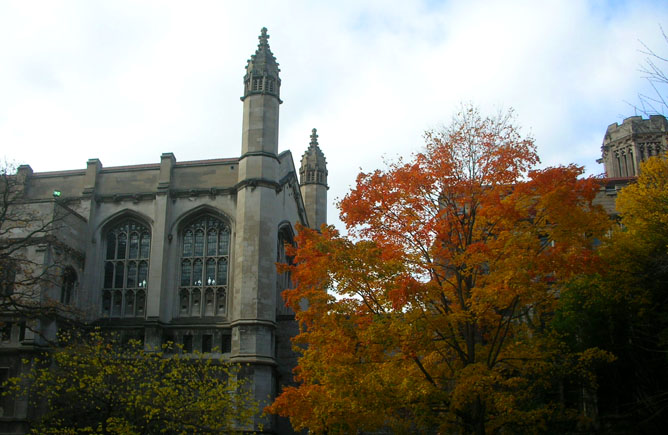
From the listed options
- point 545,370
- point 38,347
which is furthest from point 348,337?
point 38,347

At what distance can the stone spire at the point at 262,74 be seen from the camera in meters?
34.6

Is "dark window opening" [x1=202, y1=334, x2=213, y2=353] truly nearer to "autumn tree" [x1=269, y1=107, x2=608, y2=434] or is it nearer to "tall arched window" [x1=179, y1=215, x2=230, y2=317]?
"tall arched window" [x1=179, y1=215, x2=230, y2=317]

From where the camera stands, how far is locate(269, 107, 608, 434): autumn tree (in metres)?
16.5

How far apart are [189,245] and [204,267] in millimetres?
1532

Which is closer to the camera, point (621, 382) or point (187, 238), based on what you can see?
point (621, 382)

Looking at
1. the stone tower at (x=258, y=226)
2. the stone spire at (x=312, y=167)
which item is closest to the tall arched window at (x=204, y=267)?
the stone tower at (x=258, y=226)

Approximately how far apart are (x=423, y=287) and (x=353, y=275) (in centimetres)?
183

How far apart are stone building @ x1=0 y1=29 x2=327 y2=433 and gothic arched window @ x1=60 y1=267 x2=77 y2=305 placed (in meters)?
0.05

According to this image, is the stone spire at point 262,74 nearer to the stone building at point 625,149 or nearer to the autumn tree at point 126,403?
the autumn tree at point 126,403

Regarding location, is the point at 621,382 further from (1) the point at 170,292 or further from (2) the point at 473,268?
(1) the point at 170,292

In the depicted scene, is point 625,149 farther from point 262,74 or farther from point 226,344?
point 226,344

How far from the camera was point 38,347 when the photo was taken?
2867 cm

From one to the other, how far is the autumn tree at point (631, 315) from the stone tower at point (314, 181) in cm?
2606

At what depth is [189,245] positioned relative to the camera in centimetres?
3381
